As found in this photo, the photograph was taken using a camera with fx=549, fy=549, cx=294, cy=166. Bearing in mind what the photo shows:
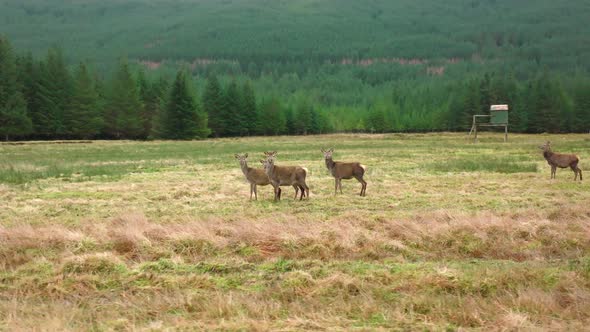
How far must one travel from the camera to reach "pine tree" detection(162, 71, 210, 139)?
77750 mm

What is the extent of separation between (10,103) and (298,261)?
6252 centimetres

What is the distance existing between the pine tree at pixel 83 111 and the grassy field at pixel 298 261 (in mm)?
55583

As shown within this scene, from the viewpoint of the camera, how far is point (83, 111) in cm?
7144

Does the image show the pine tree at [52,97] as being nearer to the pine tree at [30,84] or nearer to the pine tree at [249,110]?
the pine tree at [30,84]

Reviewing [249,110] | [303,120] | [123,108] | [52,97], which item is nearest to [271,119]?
[249,110]

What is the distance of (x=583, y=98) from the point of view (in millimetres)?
104625

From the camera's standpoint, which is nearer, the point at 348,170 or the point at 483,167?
the point at 348,170

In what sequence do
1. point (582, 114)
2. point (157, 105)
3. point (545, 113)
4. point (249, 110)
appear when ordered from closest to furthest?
point (157, 105) < point (249, 110) < point (545, 113) < point (582, 114)

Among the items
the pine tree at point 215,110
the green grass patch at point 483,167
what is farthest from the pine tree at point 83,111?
the green grass patch at point 483,167

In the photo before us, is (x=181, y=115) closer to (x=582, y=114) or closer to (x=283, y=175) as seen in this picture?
(x=283, y=175)

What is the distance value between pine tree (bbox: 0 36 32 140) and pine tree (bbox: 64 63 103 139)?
20.1 ft

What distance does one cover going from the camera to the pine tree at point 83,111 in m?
70.9

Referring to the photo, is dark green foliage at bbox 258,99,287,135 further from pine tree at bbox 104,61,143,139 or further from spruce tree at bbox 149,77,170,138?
pine tree at bbox 104,61,143,139

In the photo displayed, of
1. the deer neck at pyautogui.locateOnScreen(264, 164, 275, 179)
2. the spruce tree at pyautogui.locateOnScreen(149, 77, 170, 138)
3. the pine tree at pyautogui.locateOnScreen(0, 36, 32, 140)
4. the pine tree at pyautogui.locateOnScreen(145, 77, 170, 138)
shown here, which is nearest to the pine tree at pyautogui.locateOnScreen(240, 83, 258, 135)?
the pine tree at pyautogui.locateOnScreen(145, 77, 170, 138)
